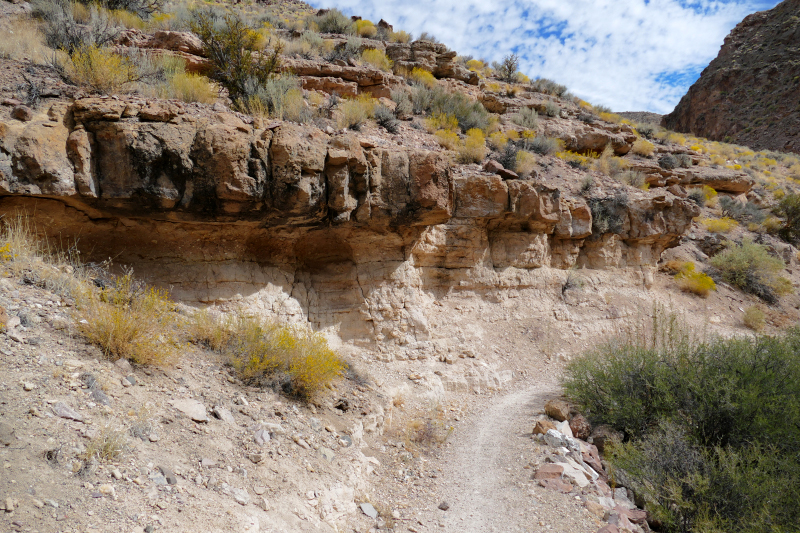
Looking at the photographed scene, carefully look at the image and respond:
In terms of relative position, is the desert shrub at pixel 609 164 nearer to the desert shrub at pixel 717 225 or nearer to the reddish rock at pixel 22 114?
the desert shrub at pixel 717 225

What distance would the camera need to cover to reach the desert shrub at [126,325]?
4.19 meters

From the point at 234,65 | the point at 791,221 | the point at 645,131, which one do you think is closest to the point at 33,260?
the point at 234,65

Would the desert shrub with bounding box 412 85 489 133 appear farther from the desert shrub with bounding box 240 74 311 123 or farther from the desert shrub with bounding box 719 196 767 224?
the desert shrub with bounding box 719 196 767 224

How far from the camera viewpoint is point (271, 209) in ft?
19.7

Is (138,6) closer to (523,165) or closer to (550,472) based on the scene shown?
(523,165)

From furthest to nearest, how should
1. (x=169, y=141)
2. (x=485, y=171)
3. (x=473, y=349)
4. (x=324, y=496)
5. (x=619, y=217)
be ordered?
1. (x=619, y=217)
2. (x=485, y=171)
3. (x=473, y=349)
4. (x=169, y=141)
5. (x=324, y=496)

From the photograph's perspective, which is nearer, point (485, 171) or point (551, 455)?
point (551, 455)

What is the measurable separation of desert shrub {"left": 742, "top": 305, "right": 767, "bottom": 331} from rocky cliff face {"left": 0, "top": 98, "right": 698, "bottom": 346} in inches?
314

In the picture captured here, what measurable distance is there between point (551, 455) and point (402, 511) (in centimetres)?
215

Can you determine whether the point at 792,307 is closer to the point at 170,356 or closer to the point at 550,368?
the point at 550,368

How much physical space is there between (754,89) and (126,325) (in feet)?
153

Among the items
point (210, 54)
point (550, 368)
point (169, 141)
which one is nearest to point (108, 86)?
point (169, 141)

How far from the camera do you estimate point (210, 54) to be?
9.10 m

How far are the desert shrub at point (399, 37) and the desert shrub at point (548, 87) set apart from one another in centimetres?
644
